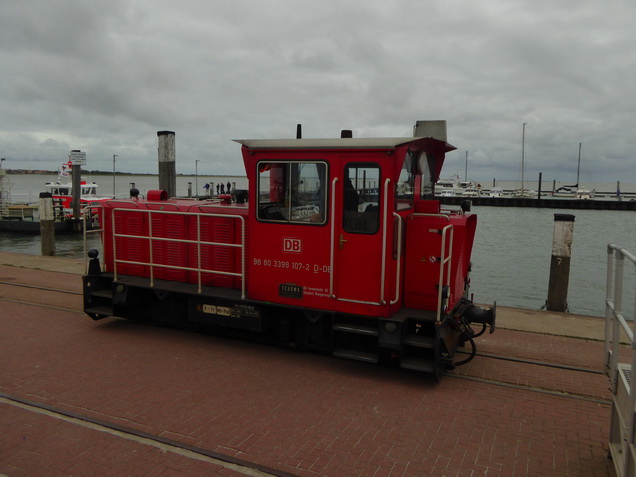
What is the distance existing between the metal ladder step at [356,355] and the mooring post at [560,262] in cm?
705

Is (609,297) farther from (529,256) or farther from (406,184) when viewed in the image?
(529,256)

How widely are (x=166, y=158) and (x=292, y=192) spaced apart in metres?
6.00

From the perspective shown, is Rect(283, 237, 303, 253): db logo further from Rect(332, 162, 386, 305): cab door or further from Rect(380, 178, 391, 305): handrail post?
Rect(380, 178, 391, 305): handrail post

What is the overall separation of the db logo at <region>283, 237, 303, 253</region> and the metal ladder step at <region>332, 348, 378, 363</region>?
4.98 feet

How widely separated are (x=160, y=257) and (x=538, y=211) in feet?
190

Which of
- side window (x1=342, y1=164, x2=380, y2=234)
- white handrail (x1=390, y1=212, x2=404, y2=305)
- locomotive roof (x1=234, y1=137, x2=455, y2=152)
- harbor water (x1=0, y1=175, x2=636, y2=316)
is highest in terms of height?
locomotive roof (x1=234, y1=137, x2=455, y2=152)

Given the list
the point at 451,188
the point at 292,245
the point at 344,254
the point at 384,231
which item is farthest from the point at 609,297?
the point at 451,188

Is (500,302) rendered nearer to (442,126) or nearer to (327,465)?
(442,126)

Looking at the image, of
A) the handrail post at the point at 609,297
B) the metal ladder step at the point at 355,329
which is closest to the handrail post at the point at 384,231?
the metal ladder step at the point at 355,329

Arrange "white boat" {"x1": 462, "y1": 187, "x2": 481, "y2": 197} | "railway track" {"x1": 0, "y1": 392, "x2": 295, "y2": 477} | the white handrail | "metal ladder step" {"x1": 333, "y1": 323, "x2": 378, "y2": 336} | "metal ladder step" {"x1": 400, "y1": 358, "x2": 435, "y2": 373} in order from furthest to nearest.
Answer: "white boat" {"x1": 462, "y1": 187, "x2": 481, "y2": 197}, "metal ladder step" {"x1": 333, "y1": 323, "x2": 378, "y2": 336}, the white handrail, "metal ladder step" {"x1": 400, "y1": 358, "x2": 435, "y2": 373}, "railway track" {"x1": 0, "y1": 392, "x2": 295, "y2": 477}

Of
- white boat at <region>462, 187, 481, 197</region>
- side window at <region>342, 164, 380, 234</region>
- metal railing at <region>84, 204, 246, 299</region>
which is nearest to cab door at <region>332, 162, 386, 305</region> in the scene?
side window at <region>342, 164, 380, 234</region>

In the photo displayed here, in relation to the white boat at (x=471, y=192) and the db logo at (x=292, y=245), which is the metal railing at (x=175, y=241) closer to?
the db logo at (x=292, y=245)

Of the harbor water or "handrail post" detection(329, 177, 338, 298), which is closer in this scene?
"handrail post" detection(329, 177, 338, 298)

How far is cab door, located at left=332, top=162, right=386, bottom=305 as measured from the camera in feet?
20.9
